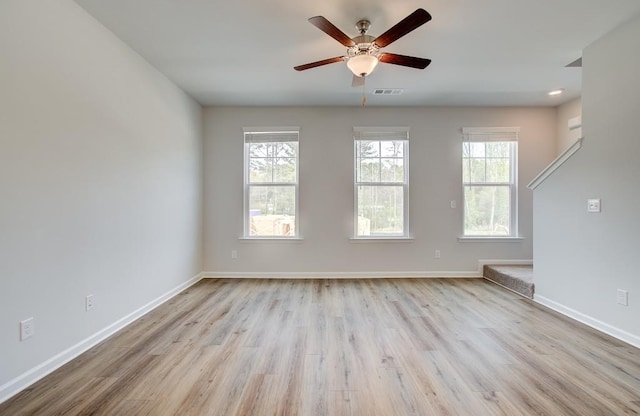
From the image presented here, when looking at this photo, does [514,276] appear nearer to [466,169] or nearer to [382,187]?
[466,169]

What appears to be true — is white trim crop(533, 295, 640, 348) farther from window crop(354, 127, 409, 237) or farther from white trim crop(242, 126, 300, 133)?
white trim crop(242, 126, 300, 133)

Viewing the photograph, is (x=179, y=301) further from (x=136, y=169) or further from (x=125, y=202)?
(x=136, y=169)

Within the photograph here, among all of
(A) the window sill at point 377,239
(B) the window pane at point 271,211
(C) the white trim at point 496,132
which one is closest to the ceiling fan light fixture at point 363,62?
(B) the window pane at point 271,211

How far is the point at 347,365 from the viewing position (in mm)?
1999

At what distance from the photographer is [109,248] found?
252 cm

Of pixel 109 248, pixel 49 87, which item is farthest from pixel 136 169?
pixel 49 87

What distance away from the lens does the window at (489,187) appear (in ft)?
14.8

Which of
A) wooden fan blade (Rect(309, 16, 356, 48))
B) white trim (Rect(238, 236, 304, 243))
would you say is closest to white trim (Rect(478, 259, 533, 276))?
white trim (Rect(238, 236, 304, 243))

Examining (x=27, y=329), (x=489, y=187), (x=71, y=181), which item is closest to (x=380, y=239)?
(x=489, y=187)

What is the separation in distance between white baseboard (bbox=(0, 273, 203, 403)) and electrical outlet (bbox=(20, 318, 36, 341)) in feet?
0.75

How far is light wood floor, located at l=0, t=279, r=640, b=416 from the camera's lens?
1614mm

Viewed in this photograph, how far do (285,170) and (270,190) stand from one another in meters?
0.40

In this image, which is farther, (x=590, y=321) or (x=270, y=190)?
(x=270, y=190)

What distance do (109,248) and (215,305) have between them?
1.25 m
